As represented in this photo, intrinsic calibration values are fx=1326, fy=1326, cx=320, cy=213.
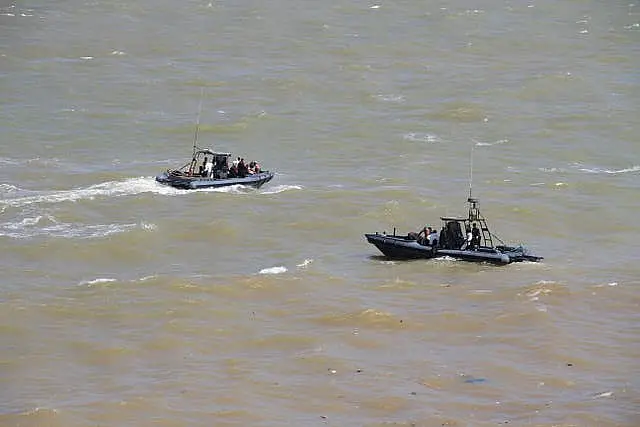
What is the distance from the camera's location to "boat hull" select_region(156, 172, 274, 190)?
148 ft

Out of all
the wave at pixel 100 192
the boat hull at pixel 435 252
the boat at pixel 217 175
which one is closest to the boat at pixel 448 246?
the boat hull at pixel 435 252

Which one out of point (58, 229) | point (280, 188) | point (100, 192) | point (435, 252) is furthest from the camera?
point (280, 188)

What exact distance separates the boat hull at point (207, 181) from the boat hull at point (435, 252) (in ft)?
29.9

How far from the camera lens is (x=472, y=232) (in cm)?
3728

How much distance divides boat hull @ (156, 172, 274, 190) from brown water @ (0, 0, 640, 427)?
0.35m

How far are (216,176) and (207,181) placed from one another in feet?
2.40

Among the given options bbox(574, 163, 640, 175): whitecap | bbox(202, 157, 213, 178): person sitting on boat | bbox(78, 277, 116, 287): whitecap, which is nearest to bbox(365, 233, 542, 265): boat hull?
bbox(78, 277, 116, 287): whitecap

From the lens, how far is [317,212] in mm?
42812

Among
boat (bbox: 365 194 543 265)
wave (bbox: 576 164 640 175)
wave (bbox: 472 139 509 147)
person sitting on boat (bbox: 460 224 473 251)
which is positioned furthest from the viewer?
wave (bbox: 472 139 509 147)

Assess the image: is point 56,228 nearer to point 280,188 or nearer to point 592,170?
point 280,188

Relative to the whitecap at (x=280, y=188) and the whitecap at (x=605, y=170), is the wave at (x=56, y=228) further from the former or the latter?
the whitecap at (x=605, y=170)

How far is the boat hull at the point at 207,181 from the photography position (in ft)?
148

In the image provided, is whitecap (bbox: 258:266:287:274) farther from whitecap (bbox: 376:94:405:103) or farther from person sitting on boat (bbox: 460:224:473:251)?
whitecap (bbox: 376:94:405:103)

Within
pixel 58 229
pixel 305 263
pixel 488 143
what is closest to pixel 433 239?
pixel 305 263
